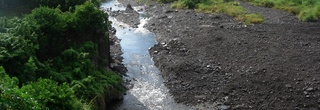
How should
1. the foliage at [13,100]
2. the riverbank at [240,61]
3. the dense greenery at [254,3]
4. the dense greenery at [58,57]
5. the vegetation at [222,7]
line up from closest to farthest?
the foliage at [13,100], the dense greenery at [58,57], the riverbank at [240,61], the dense greenery at [254,3], the vegetation at [222,7]

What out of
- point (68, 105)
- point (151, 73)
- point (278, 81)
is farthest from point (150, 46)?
point (68, 105)

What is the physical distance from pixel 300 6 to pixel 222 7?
916 centimetres

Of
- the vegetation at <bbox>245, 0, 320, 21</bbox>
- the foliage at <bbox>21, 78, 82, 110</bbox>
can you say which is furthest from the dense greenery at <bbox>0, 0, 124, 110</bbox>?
the vegetation at <bbox>245, 0, 320, 21</bbox>

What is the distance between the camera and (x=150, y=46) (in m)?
35.0

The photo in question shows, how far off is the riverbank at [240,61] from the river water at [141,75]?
681mm

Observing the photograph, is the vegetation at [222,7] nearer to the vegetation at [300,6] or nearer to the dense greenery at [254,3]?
the dense greenery at [254,3]

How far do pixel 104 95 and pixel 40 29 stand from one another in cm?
561

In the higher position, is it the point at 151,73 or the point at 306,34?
the point at 306,34

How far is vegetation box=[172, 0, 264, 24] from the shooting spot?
39.6 m

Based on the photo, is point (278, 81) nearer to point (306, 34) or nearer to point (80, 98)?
point (306, 34)

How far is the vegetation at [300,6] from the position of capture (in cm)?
3884

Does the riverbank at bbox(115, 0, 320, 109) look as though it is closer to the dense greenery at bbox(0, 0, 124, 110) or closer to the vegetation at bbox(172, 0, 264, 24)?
the vegetation at bbox(172, 0, 264, 24)

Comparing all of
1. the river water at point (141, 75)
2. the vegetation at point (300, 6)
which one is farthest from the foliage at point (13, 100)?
the vegetation at point (300, 6)

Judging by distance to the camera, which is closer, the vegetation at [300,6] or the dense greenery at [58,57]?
the dense greenery at [58,57]
